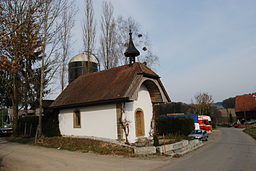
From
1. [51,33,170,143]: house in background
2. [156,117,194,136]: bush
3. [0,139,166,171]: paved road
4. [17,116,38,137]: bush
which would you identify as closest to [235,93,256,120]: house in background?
[156,117,194,136]: bush

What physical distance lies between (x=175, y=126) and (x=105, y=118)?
463 inches

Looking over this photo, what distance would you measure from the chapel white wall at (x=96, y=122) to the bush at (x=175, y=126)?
33.1ft

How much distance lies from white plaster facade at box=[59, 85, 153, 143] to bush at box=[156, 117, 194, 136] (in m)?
7.23

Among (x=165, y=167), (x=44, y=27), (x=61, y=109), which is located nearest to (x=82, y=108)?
(x=61, y=109)

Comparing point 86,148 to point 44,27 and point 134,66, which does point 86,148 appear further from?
point 44,27

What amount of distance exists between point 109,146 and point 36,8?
926 cm

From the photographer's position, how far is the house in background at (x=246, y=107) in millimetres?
58656

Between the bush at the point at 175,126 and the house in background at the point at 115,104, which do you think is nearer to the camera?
the house in background at the point at 115,104

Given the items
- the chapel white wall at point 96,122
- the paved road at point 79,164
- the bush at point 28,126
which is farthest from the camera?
the bush at point 28,126

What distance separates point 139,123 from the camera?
1719 centimetres

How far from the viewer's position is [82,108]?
17844mm

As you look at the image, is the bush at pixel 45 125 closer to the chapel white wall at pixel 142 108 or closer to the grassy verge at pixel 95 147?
the grassy verge at pixel 95 147

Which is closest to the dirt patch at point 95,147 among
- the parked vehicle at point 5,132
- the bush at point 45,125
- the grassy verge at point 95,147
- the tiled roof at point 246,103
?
the grassy verge at point 95,147

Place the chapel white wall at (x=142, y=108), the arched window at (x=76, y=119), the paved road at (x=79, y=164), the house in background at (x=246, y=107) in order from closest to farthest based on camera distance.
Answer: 1. the paved road at (x=79, y=164)
2. the chapel white wall at (x=142, y=108)
3. the arched window at (x=76, y=119)
4. the house in background at (x=246, y=107)
